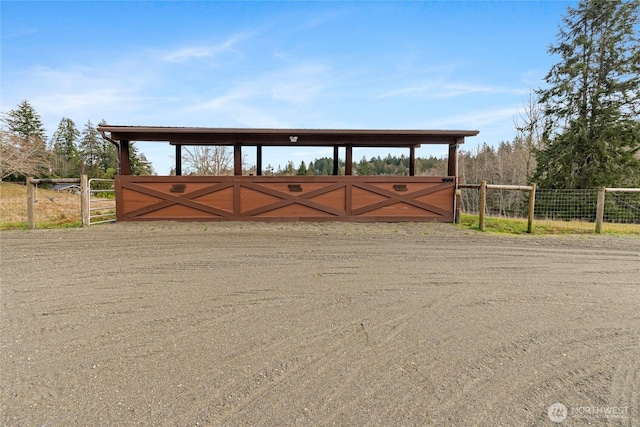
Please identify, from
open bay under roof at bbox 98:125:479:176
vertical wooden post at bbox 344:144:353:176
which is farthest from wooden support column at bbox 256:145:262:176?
vertical wooden post at bbox 344:144:353:176

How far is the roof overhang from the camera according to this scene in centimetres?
955

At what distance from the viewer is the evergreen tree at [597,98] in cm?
1597

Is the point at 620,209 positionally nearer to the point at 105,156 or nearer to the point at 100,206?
the point at 100,206

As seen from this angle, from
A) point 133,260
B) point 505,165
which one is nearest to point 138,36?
point 133,260

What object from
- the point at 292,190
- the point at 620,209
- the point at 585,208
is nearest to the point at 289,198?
the point at 292,190

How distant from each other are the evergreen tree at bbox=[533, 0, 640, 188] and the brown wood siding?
466 inches

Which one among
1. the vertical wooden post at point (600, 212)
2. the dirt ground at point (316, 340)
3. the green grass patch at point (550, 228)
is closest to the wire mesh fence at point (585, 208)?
the green grass patch at point (550, 228)

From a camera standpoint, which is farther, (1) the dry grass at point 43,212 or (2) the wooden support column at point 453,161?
(2) the wooden support column at point 453,161

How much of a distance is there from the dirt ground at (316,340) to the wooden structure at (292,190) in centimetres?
457

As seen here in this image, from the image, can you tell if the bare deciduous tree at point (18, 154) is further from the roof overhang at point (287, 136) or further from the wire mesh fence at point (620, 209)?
the wire mesh fence at point (620, 209)

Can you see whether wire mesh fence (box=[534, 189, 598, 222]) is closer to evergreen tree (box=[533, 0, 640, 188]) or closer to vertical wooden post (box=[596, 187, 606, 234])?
vertical wooden post (box=[596, 187, 606, 234])

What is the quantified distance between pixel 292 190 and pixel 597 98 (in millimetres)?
17771

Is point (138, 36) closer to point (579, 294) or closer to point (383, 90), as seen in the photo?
point (383, 90)

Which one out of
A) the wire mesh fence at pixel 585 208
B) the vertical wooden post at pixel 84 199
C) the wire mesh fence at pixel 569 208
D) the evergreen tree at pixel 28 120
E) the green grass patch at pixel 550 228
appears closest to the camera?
the green grass patch at pixel 550 228
